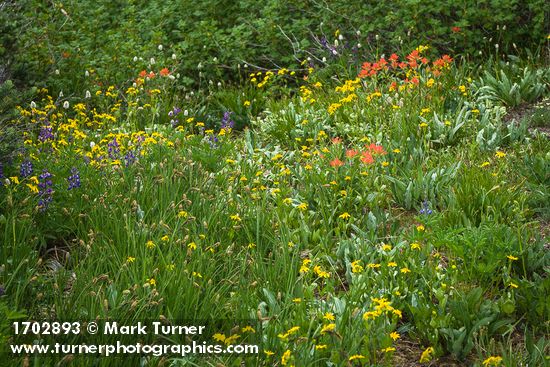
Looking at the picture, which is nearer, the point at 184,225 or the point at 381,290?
the point at 381,290

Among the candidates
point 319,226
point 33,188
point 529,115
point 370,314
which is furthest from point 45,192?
point 529,115

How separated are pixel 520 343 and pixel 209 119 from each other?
14.4ft

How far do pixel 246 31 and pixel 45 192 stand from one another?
16.2ft

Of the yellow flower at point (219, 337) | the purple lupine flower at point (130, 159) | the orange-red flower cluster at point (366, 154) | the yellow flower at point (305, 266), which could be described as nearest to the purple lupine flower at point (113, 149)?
the purple lupine flower at point (130, 159)

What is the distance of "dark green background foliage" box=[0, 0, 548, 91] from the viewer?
804 cm

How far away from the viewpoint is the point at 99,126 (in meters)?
7.34

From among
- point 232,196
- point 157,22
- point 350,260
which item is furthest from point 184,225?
point 157,22

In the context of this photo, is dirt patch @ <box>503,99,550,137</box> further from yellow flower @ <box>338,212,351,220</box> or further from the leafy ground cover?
yellow flower @ <box>338,212,351,220</box>

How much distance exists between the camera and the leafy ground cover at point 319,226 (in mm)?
3859

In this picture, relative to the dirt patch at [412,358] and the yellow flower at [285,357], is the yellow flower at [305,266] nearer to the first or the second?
the dirt patch at [412,358]

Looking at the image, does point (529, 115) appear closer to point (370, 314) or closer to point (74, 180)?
point (370, 314)

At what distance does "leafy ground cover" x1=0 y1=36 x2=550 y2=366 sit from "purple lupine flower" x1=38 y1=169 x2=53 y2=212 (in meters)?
0.02

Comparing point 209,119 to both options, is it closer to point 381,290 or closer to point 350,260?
point 350,260

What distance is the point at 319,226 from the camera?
5344 millimetres
